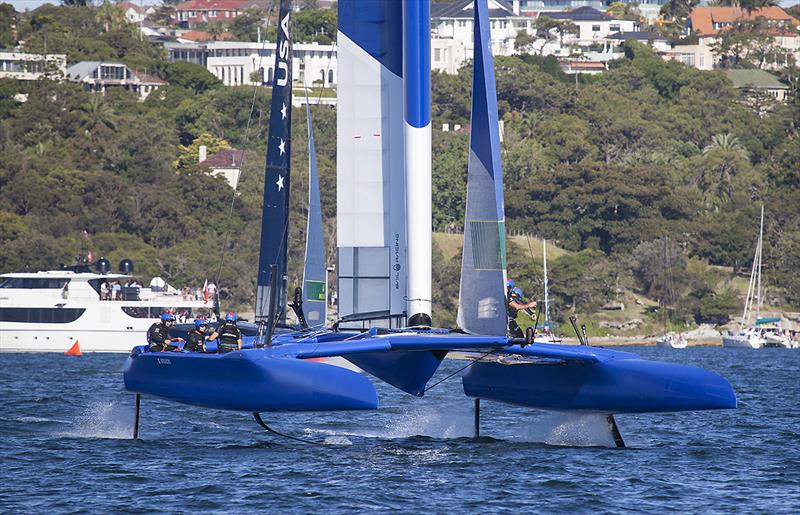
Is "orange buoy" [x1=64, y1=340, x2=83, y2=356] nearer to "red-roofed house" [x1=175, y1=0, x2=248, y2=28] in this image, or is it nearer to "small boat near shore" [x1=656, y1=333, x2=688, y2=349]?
"small boat near shore" [x1=656, y1=333, x2=688, y2=349]

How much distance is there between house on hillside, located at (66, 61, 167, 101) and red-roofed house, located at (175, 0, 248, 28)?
60.7m

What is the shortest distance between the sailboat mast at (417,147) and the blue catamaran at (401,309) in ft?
0.05

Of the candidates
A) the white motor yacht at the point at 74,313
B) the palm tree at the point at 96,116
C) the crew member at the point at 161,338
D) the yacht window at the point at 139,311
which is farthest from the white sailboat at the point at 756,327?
the crew member at the point at 161,338

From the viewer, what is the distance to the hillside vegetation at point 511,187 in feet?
226

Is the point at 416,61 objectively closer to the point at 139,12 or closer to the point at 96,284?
the point at 96,284

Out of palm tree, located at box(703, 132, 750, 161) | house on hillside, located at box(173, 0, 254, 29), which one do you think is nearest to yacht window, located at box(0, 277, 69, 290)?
palm tree, located at box(703, 132, 750, 161)

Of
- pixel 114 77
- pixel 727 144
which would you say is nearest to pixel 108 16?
pixel 114 77

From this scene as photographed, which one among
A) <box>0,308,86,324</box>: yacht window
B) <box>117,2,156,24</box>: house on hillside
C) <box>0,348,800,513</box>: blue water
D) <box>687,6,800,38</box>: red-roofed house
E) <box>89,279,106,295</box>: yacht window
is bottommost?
<box>0,348,800,513</box>: blue water

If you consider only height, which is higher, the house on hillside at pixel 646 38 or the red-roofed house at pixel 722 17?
the red-roofed house at pixel 722 17

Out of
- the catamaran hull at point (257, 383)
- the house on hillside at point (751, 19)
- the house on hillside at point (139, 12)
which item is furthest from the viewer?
the house on hillside at point (139, 12)

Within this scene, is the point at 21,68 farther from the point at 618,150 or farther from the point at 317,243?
the point at 317,243

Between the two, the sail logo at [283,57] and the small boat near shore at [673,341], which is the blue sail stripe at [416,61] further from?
the small boat near shore at [673,341]

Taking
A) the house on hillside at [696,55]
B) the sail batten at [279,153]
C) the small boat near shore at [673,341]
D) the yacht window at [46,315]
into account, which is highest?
the house on hillside at [696,55]

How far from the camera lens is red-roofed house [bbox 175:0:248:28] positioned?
543ft
